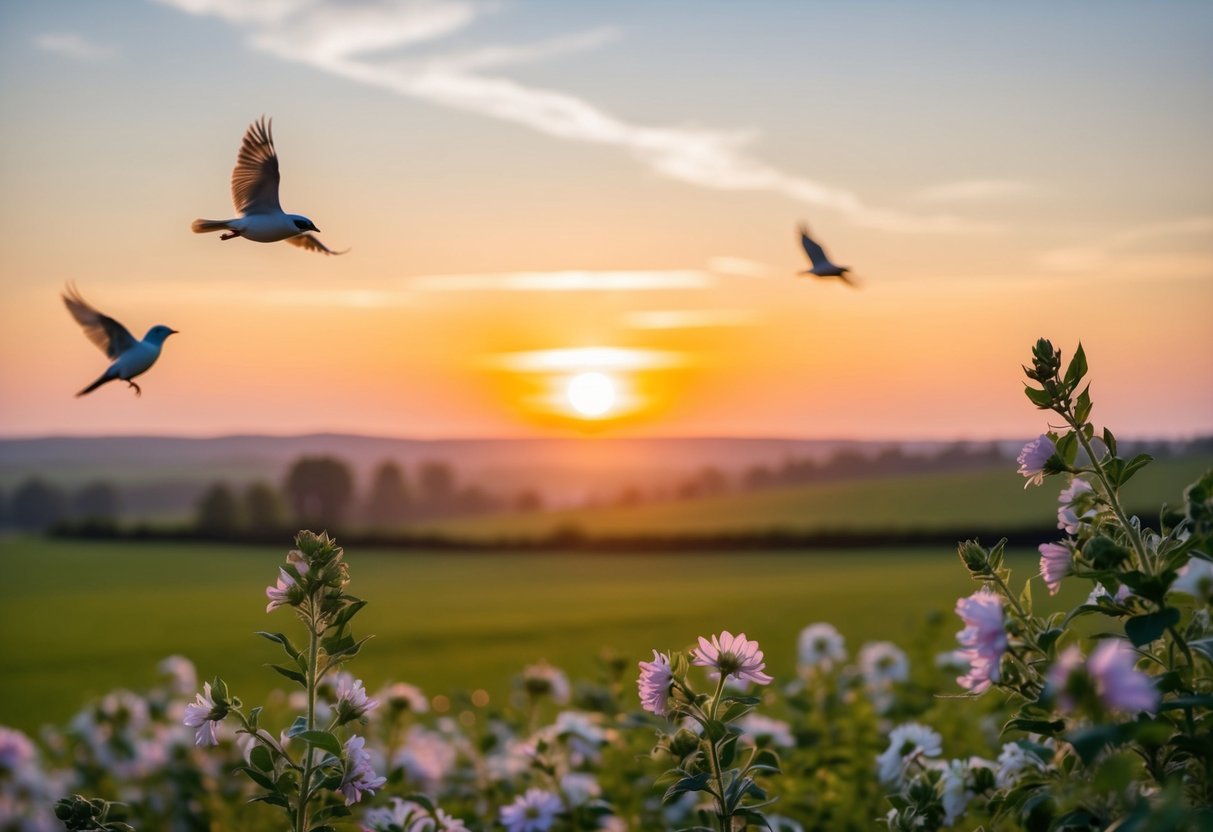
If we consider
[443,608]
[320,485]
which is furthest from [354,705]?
[320,485]

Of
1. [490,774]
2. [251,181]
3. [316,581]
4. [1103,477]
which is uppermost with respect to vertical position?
[251,181]

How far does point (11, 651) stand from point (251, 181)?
18645 millimetres

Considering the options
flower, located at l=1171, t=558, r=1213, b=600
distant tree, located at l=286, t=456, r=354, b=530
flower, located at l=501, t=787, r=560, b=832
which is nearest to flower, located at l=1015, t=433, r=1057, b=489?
flower, located at l=1171, t=558, r=1213, b=600

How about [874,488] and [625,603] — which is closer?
[625,603]

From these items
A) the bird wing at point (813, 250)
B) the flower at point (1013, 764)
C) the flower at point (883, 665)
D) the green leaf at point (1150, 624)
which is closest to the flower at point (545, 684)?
the flower at point (883, 665)

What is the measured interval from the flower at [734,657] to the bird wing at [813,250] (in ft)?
3.74

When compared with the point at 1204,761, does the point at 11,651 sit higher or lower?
lower

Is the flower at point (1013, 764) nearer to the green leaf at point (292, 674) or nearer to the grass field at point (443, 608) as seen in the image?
the green leaf at point (292, 674)

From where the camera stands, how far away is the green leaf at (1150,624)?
1.93m

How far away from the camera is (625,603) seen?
874 inches

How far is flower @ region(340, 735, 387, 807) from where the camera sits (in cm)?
244

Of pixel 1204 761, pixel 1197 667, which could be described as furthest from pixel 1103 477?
pixel 1204 761

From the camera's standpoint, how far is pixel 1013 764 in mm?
2809

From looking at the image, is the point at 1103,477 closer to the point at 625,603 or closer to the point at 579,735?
the point at 579,735
